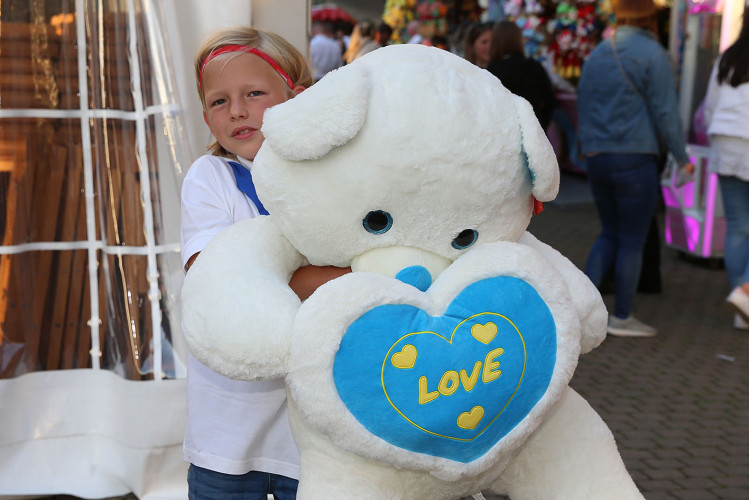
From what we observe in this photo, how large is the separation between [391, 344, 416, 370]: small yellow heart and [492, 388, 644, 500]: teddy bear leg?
1.14ft

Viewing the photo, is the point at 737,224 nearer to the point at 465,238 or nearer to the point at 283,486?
the point at 283,486

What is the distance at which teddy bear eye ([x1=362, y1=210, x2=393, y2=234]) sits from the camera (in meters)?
1.51

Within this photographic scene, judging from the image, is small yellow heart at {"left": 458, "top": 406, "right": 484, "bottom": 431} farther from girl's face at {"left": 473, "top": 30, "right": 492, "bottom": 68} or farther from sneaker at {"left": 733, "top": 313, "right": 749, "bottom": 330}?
girl's face at {"left": 473, "top": 30, "right": 492, "bottom": 68}

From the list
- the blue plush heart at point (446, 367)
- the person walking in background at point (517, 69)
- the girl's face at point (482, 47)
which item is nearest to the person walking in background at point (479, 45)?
the girl's face at point (482, 47)

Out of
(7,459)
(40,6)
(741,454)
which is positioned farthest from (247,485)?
(741,454)

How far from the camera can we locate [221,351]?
146cm

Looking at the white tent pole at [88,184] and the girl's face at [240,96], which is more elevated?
the girl's face at [240,96]

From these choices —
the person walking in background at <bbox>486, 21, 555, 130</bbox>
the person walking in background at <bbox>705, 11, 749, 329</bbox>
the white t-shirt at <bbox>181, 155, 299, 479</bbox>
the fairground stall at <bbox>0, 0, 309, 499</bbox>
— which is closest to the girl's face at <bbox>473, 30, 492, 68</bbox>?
the person walking in background at <bbox>486, 21, 555, 130</bbox>

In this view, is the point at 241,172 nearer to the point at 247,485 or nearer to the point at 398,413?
the point at 247,485

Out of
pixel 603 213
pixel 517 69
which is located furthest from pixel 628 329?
pixel 517 69

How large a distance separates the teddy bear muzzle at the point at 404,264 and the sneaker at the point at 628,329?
4476 millimetres

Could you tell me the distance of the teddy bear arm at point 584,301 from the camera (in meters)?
1.60

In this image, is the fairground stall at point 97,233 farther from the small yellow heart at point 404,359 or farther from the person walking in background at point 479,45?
the person walking in background at point 479,45

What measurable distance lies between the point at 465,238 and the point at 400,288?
0.57ft
